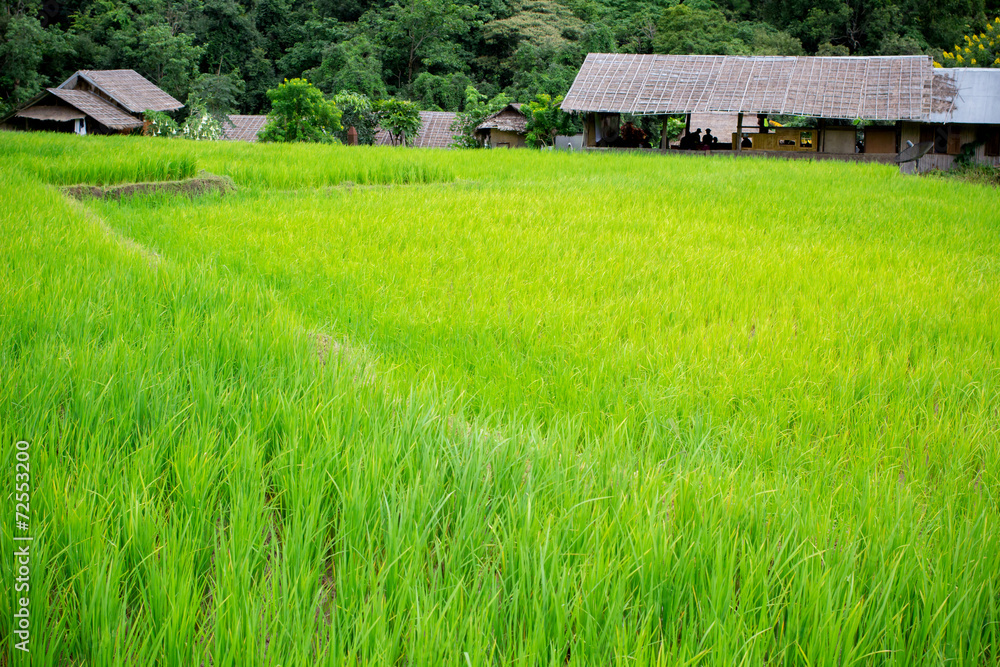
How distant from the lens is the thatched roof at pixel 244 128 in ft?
81.8

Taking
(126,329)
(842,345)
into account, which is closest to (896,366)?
(842,345)

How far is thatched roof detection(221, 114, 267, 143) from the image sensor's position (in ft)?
81.8

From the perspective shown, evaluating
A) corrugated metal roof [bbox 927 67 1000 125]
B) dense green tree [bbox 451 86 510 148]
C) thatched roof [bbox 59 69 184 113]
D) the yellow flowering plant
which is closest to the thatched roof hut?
thatched roof [bbox 59 69 184 113]

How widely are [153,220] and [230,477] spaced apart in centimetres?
369

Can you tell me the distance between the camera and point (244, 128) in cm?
2538

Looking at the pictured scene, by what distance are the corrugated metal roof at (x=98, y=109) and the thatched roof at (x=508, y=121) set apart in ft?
36.6

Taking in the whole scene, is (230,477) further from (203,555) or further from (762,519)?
(762,519)

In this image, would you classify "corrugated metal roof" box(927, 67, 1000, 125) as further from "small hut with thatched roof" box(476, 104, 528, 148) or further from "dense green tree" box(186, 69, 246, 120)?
"dense green tree" box(186, 69, 246, 120)

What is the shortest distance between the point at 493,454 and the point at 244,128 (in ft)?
88.9

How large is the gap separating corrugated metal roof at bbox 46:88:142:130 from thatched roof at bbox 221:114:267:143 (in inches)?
177

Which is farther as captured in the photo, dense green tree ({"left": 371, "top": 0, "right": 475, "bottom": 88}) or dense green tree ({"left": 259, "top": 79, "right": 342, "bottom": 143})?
dense green tree ({"left": 371, "top": 0, "right": 475, "bottom": 88})

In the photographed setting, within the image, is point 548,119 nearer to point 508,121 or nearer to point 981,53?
point 508,121

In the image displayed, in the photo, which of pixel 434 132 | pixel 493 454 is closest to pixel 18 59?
pixel 434 132

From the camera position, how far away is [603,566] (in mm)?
1030
